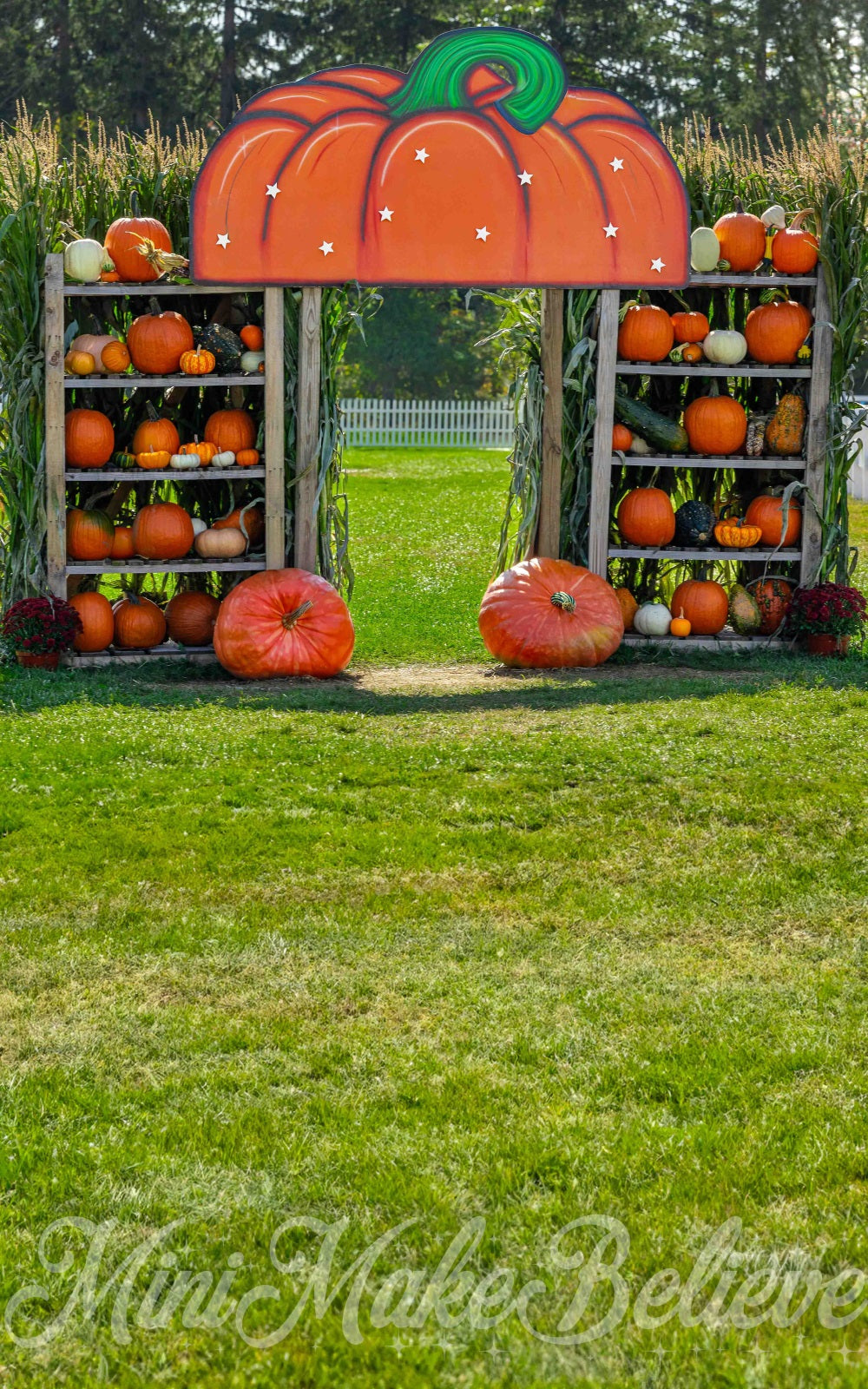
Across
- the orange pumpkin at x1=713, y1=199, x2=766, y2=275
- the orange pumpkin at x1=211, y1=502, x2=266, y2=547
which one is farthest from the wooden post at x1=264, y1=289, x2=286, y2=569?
the orange pumpkin at x1=713, y1=199, x2=766, y2=275

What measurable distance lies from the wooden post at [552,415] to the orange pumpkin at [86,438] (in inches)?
103

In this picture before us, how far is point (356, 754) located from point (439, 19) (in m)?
31.3

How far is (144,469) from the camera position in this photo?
29.4 ft

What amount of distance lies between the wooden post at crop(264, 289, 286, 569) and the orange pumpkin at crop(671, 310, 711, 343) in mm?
2390

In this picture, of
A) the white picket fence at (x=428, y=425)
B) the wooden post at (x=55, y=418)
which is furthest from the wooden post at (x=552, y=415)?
the white picket fence at (x=428, y=425)

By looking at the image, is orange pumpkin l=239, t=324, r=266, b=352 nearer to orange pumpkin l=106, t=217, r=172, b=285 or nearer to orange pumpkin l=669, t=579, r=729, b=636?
orange pumpkin l=106, t=217, r=172, b=285

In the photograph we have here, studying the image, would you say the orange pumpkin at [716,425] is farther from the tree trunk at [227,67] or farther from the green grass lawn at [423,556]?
the tree trunk at [227,67]

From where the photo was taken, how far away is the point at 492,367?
124 ft

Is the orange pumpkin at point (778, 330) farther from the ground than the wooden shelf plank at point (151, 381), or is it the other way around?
the orange pumpkin at point (778, 330)

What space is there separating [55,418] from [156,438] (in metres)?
0.59

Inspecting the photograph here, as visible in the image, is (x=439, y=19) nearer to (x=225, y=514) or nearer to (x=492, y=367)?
(x=492, y=367)

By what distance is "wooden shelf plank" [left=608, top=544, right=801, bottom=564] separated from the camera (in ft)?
30.7

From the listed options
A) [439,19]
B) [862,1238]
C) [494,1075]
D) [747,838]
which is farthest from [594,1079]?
[439,19]

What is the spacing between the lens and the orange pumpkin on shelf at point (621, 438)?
30.7 feet
